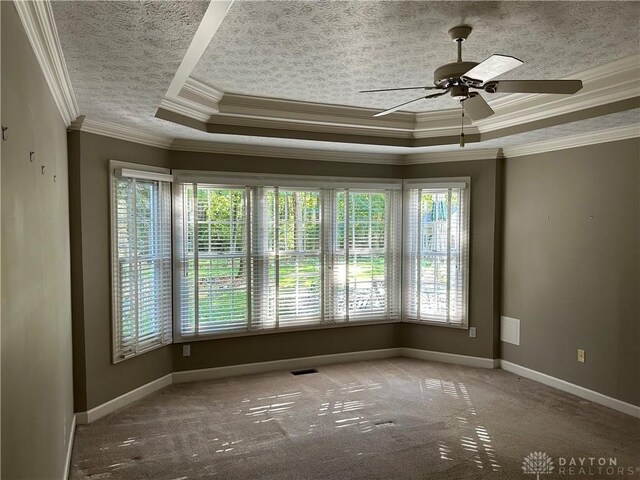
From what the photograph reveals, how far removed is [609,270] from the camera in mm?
4355

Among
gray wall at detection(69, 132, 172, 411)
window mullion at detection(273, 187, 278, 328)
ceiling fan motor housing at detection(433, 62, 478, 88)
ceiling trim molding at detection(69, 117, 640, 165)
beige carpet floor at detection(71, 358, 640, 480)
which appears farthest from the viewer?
window mullion at detection(273, 187, 278, 328)

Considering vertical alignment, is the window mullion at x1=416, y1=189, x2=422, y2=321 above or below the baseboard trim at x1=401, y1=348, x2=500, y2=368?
above

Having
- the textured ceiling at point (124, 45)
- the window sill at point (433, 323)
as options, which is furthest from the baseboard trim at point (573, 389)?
the textured ceiling at point (124, 45)

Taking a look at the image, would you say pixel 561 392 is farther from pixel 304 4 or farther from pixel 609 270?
pixel 304 4

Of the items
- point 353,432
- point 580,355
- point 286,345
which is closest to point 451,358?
point 580,355

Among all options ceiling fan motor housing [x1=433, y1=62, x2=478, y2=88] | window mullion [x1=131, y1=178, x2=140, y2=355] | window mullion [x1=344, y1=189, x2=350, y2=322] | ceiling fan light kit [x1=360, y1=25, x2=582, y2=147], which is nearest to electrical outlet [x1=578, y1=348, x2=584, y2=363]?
window mullion [x1=344, y1=189, x2=350, y2=322]

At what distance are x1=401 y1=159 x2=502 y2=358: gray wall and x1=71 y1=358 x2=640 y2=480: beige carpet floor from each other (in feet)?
1.84

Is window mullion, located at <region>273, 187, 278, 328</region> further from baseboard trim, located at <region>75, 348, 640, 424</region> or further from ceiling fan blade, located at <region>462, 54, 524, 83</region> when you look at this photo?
ceiling fan blade, located at <region>462, 54, 524, 83</region>

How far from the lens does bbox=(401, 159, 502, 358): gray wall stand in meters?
5.43

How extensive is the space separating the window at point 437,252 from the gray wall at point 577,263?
1.55ft

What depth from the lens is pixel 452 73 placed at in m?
2.68

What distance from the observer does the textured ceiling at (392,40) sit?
257 cm

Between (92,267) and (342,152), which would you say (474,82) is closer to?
(342,152)

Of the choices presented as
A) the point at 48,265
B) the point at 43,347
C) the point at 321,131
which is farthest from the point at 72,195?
the point at 321,131
